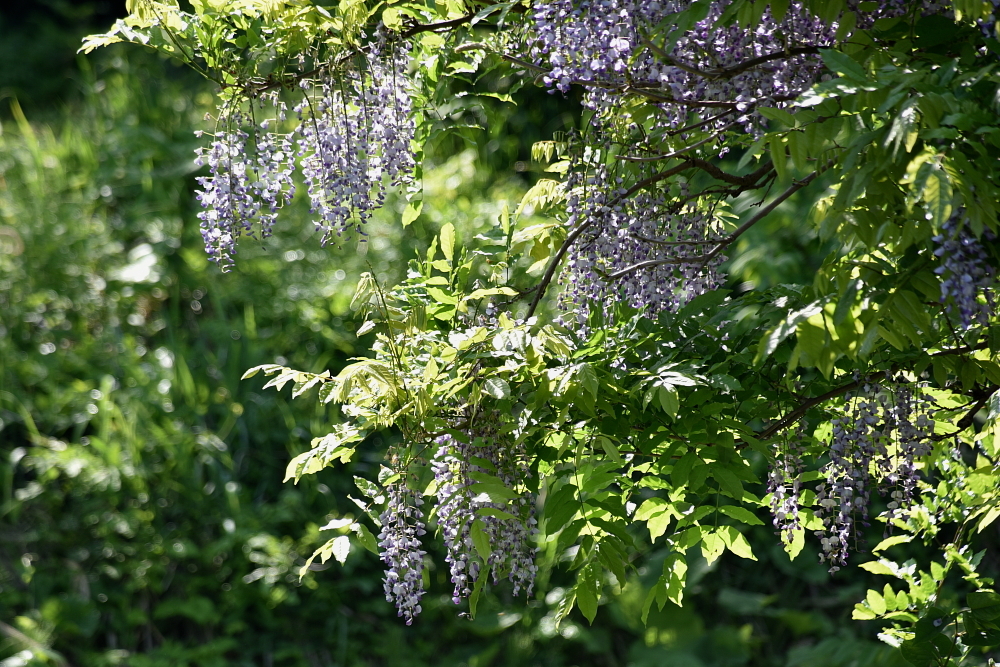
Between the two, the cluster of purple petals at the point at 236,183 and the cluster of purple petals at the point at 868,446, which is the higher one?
the cluster of purple petals at the point at 236,183

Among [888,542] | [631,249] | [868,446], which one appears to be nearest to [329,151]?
[631,249]

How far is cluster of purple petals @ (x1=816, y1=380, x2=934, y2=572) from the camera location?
207 cm

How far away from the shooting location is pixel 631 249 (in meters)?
2.36

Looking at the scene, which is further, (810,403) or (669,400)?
(810,403)

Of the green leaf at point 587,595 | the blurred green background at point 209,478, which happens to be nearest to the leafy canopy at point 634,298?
the green leaf at point 587,595

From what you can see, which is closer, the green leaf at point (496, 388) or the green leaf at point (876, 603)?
the green leaf at point (496, 388)

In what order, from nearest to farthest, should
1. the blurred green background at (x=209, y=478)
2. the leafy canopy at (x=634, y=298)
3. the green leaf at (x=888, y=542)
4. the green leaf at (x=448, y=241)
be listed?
the leafy canopy at (x=634, y=298), the green leaf at (x=448, y=241), the green leaf at (x=888, y=542), the blurred green background at (x=209, y=478)

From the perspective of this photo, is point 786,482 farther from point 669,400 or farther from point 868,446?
point 669,400

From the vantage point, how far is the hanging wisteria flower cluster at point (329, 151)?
7.67 ft

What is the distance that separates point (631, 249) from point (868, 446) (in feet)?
2.33

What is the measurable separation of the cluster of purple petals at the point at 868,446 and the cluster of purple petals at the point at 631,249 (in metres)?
0.48

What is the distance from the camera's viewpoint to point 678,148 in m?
2.32

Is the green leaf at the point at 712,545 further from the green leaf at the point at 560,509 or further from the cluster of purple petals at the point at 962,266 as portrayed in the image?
the cluster of purple petals at the point at 962,266

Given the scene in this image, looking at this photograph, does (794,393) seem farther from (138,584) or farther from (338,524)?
(138,584)
